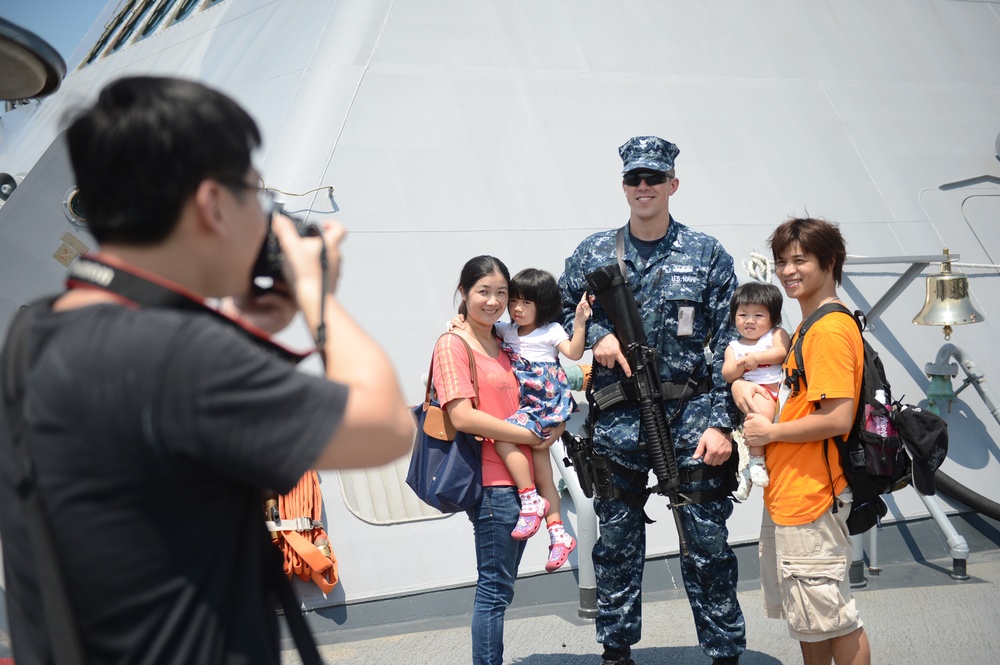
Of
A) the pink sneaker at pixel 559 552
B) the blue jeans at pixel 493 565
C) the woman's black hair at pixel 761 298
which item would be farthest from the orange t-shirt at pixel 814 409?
the blue jeans at pixel 493 565

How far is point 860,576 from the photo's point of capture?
4426mm

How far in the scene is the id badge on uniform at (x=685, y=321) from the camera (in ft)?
11.2

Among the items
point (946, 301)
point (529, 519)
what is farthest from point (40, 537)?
point (946, 301)

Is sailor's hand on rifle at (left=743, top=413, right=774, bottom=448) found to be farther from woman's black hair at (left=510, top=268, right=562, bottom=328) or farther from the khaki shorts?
woman's black hair at (left=510, top=268, right=562, bottom=328)

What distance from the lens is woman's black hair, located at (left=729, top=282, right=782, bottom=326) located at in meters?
3.62

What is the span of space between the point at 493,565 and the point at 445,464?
37 centimetres

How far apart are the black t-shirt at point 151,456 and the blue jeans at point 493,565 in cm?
217

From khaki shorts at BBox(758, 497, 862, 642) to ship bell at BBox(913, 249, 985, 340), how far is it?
7.64ft

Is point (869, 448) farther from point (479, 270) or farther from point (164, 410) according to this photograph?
point (164, 410)

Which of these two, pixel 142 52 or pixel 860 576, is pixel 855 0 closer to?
pixel 860 576

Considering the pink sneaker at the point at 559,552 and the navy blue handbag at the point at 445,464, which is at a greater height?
the navy blue handbag at the point at 445,464

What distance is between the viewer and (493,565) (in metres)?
3.21

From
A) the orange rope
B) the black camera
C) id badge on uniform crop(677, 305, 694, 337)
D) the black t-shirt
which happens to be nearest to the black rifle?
id badge on uniform crop(677, 305, 694, 337)

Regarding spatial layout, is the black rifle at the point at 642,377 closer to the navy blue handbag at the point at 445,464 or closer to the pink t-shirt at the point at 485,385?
the pink t-shirt at the point at 485,385
